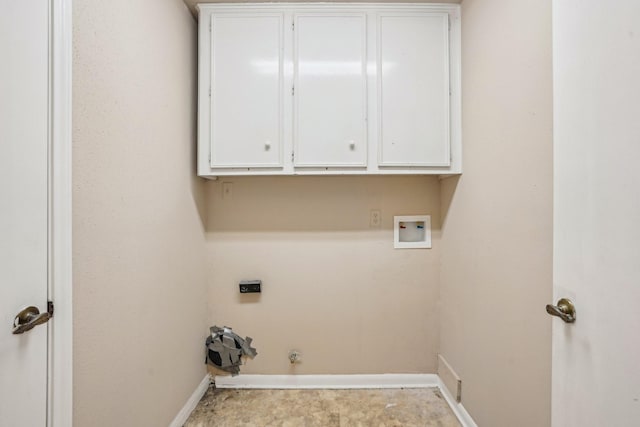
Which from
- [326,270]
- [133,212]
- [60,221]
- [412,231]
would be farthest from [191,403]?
[412,231]

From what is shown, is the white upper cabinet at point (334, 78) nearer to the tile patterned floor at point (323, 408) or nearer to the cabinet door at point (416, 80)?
the cabinet door at point (416, 80)

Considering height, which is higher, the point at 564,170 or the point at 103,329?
the point at 564,170

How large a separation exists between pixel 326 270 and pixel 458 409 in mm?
1131

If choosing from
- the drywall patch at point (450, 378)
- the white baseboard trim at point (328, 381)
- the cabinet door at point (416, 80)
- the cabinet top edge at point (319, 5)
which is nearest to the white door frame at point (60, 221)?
the cabinet top edge at point (319, 5)

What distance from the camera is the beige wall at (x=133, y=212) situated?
0.97 m

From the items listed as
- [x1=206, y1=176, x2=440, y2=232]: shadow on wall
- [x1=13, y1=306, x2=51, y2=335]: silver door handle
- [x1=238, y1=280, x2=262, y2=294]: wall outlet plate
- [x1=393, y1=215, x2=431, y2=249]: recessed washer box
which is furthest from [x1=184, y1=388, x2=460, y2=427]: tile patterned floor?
[x1=13, y1=306, x2=51, y2=335]: silver door handle

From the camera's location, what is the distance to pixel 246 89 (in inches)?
67.1

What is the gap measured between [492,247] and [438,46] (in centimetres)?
123

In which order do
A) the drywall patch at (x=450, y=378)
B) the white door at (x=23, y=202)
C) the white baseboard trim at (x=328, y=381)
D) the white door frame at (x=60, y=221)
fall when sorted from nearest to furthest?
the white door at (x=23, y=202), the white door frame at (x=60, y=221), the drywall patch at (x=450, y=378), the white baseboard trim at (x=328, y=381)

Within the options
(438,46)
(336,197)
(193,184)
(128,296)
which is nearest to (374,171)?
(336,197)

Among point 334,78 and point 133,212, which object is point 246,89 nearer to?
point 334,78

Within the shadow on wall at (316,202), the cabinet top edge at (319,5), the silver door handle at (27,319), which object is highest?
the cabinet top edge at (319,5)

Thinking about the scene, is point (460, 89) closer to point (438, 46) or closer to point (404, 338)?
point (438, 46)

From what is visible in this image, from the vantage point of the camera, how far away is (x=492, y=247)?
1.36 m
